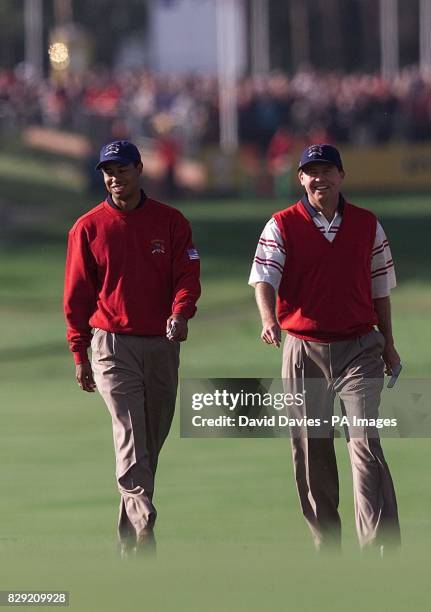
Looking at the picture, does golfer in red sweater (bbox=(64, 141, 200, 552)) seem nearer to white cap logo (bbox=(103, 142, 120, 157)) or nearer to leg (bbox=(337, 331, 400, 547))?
white cap logo (bbox=(103, 142, 120, 157))

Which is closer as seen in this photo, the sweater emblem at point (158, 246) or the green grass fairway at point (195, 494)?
the green grass fairway at point (195, 494)

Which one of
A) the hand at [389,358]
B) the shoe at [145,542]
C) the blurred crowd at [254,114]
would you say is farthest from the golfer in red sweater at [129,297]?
the blurred crowd at [254,114]

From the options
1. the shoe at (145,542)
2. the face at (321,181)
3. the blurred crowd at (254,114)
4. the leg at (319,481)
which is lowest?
the shoe at (145,542)

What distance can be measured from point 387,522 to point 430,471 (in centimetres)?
357

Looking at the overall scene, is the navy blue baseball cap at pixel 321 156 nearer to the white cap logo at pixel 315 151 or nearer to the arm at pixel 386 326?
the white cap logo at pixel 315 151

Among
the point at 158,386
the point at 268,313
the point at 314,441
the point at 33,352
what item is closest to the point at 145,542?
the point at 158,386

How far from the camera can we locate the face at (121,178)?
799 cm

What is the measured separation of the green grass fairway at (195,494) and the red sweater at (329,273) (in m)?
0.98

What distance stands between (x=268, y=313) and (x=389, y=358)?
0.70 m

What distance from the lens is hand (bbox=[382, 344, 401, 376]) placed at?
816 centimetres

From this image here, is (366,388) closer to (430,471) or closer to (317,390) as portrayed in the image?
(317,390)

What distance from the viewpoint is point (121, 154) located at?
7.96m

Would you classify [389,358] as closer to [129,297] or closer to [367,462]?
[367,462]

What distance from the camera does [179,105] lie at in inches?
1732
